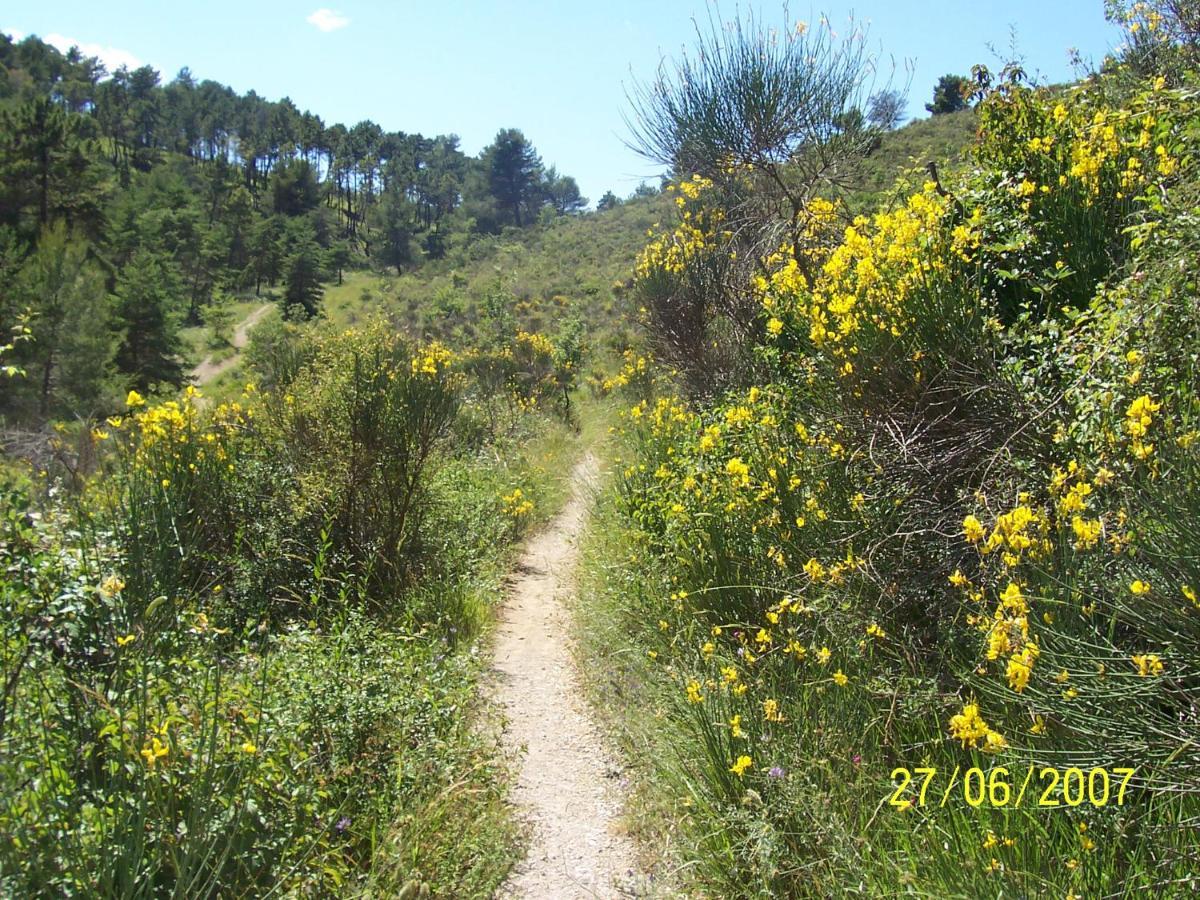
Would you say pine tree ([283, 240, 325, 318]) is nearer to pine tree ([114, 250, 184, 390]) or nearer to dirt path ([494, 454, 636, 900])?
pine tree ([114, 250, 184, 390])

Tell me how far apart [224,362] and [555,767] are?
3194 cm

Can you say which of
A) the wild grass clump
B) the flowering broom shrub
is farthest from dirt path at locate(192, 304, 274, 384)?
the flowering broom shrub

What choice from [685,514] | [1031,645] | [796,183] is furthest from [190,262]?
[1031,645]

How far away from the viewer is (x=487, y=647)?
5.21 metres

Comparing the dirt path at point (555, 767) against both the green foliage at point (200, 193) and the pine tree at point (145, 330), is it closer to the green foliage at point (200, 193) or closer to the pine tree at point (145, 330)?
the green foliage at point (200, 193)

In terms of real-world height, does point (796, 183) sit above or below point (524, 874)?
above

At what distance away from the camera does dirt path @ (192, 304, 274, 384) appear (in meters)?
29.5

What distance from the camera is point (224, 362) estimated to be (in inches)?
1234

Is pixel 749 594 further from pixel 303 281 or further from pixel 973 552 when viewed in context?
pixel 303 281

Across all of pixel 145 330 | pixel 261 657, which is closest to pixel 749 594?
pixel 261 657

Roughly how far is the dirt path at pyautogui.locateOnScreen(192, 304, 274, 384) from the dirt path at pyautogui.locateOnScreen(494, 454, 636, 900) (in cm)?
2439

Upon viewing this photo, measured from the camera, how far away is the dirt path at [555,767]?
303 cm

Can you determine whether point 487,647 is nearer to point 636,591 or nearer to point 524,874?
point 636,591

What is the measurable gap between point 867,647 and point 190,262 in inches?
1705
